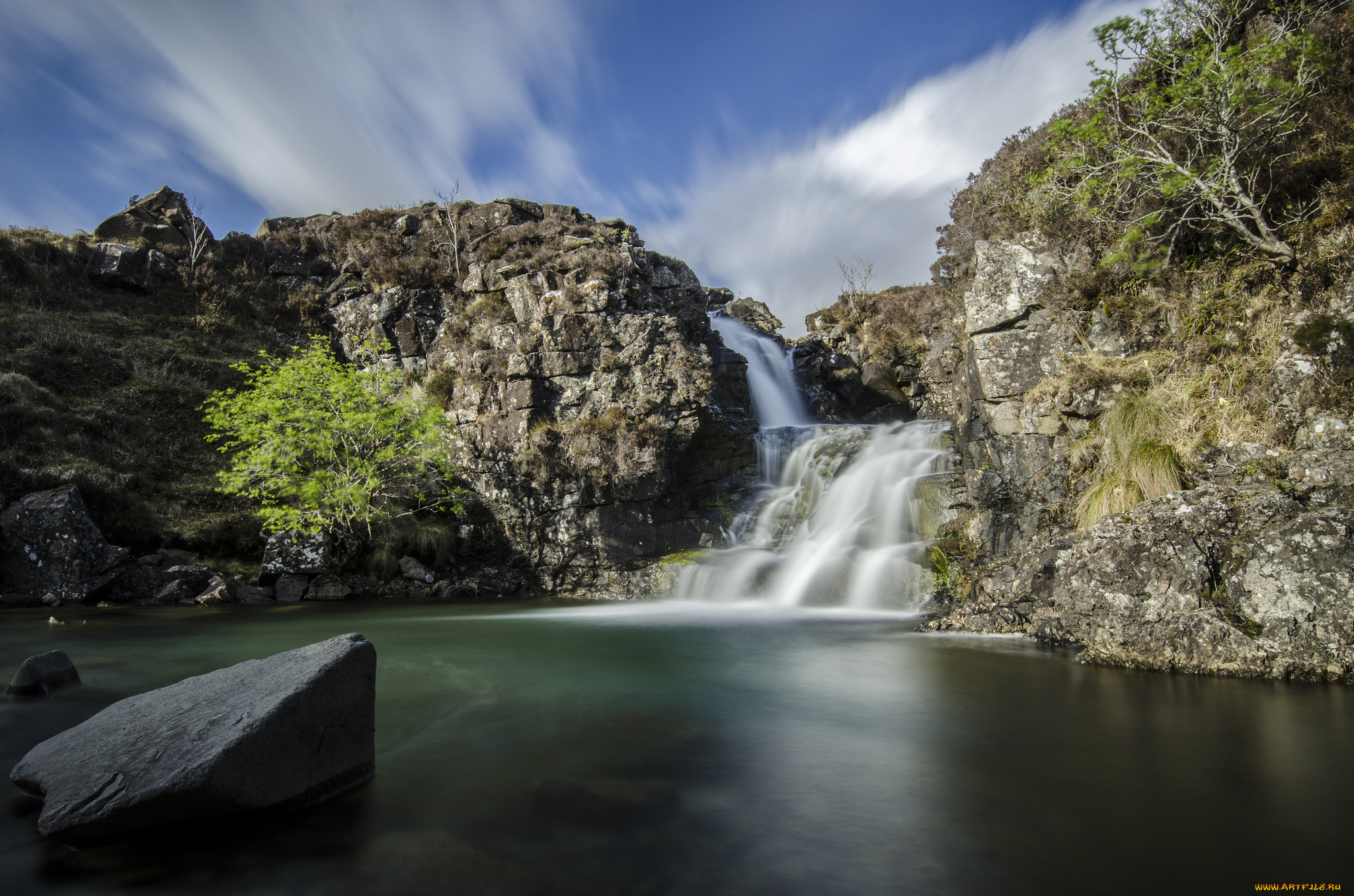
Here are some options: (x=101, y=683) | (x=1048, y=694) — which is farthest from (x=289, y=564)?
(x=1048, y=694)

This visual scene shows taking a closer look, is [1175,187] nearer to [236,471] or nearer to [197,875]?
[197,875]

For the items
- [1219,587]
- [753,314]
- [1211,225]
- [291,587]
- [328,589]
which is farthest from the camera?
[753,314]

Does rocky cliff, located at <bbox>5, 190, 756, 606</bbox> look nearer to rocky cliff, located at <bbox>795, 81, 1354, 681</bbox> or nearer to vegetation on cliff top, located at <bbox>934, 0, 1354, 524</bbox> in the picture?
rocky cliff, located at <bbox>795, 81, 1354, 681</bbox>

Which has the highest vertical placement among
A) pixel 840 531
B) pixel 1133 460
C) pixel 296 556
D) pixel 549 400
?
pixel 549 400

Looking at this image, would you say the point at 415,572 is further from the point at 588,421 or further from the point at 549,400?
the point at 588,421

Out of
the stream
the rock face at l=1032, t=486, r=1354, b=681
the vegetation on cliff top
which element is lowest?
the stream

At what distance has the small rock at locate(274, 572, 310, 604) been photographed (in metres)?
14.5

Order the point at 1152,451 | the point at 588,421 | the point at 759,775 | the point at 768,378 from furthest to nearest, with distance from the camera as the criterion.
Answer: the point at 768,378 < the point at 588,421 < the point at 1152,451 < the point at 759,775

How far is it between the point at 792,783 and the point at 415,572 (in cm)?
1331

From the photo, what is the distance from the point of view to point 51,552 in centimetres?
1320

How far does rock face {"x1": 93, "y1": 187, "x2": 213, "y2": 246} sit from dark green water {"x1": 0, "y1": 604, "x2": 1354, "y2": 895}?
26.9 metres

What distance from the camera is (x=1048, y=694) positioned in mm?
6246

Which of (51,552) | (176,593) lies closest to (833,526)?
(176,593)

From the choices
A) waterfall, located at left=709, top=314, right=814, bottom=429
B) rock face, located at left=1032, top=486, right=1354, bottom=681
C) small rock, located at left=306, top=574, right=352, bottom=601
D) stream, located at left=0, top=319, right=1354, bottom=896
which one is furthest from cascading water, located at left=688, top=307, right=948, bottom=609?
small rock, located at left=306, top=574, right=352, bottom=601
